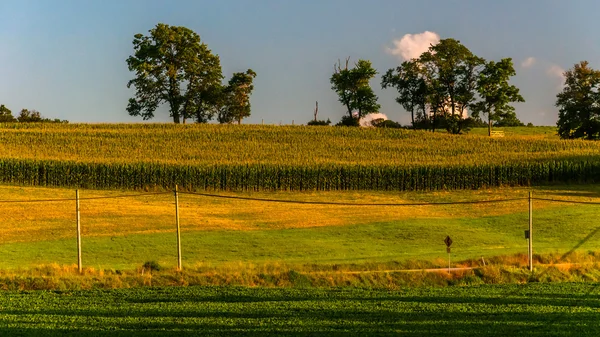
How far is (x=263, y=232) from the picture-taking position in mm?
30453

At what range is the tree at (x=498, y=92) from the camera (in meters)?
75.6

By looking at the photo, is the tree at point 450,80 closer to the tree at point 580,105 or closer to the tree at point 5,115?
the tree at point 580,105

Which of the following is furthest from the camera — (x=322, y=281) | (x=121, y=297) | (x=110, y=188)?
(x=110, y=188)

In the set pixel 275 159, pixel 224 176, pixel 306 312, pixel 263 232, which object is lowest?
pixel 263 232

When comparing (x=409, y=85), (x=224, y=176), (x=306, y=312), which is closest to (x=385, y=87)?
(x=409, y=85)

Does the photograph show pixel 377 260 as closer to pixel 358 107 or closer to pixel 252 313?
pixel 252 313

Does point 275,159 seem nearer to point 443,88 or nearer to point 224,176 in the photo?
point 224,176

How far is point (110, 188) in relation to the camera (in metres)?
46.6

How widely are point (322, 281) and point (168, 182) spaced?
32253mm

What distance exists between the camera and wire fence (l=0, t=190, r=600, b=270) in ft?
79.8

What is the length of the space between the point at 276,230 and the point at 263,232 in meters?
0.94

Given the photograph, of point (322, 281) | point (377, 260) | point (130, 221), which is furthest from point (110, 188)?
point (322, 281)

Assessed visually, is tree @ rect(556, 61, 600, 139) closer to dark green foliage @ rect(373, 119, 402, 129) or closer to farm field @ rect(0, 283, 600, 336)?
dark green foliage @ rect(373, 119, 402, 129)

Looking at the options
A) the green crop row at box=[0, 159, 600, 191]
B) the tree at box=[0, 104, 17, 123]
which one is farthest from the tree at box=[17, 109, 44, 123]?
the green crop row at box=[0, 159, 600, 191]
